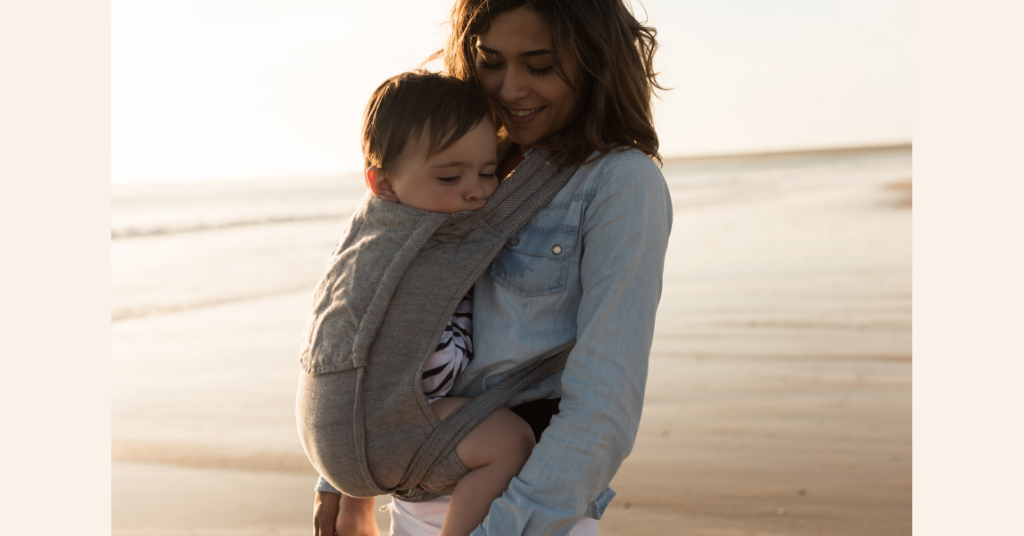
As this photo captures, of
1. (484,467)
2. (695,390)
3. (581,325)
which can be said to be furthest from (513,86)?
(695,390)

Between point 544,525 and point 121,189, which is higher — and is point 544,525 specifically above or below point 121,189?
Answer: above

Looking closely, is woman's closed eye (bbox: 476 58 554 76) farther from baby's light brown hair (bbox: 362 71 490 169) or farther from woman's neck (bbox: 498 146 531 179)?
woman's neck (bbox: 498 146 531 179)

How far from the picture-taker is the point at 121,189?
2092cm

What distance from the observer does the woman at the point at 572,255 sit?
1453mm

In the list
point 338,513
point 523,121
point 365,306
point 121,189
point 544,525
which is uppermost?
point 523,121

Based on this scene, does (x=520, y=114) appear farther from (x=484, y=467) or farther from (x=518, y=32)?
(x=484, y=467)

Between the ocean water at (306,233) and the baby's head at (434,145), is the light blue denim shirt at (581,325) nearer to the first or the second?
the baby's head at (434,145)

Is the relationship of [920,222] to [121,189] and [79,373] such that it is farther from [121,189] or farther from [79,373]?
[121,189]

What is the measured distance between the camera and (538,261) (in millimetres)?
1647

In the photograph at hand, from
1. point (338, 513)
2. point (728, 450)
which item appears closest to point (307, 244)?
point (728, 450)

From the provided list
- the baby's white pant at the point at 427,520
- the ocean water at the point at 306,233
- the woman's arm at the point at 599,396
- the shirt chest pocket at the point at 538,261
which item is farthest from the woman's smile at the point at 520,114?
the ocean water at the point at 306,233

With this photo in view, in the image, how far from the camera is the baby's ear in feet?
5.79

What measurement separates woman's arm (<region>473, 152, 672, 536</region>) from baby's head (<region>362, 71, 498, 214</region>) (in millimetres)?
386

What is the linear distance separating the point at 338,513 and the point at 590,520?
0.68 metres
